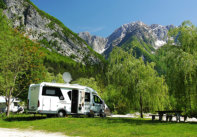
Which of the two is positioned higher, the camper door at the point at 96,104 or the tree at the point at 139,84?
the tree at the point at 139,84

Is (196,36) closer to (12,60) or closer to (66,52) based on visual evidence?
(12,60)

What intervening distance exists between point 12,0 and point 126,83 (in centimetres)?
17003

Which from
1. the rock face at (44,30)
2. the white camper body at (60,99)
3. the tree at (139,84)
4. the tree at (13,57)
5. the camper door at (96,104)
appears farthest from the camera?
the rock face at (44,30)

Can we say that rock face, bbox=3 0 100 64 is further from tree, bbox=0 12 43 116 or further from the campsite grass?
the campsite grass

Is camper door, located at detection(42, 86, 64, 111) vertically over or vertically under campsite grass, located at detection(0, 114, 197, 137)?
over

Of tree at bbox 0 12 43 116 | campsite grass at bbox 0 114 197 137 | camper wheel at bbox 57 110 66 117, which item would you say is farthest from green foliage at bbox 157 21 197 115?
tree at bbox 0 12 43 116

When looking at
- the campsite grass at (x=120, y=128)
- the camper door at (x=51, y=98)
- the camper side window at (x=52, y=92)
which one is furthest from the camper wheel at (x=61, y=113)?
the campsite grass at (x=120, y=128)

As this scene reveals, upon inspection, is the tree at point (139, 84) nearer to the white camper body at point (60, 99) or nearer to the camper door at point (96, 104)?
the camper door at point (96, 104)

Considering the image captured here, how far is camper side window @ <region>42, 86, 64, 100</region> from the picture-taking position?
19.0m

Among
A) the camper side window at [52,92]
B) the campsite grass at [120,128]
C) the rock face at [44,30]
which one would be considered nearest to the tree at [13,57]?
the camper side window at [52,92]

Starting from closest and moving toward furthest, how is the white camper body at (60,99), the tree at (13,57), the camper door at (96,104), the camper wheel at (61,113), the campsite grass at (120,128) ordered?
the campsite grass at (120,128) → the white camper body at (60,99) → the camper wheel at (61,113) → the camper door at (96,104) → the tree at (13,57)

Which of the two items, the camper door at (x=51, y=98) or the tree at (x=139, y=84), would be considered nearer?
the camper door at (x=51, y=98)

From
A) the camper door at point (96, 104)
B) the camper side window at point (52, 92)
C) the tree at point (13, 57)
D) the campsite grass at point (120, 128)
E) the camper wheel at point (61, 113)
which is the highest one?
the tree at point (13, 57)

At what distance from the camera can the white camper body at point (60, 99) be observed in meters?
18.8
